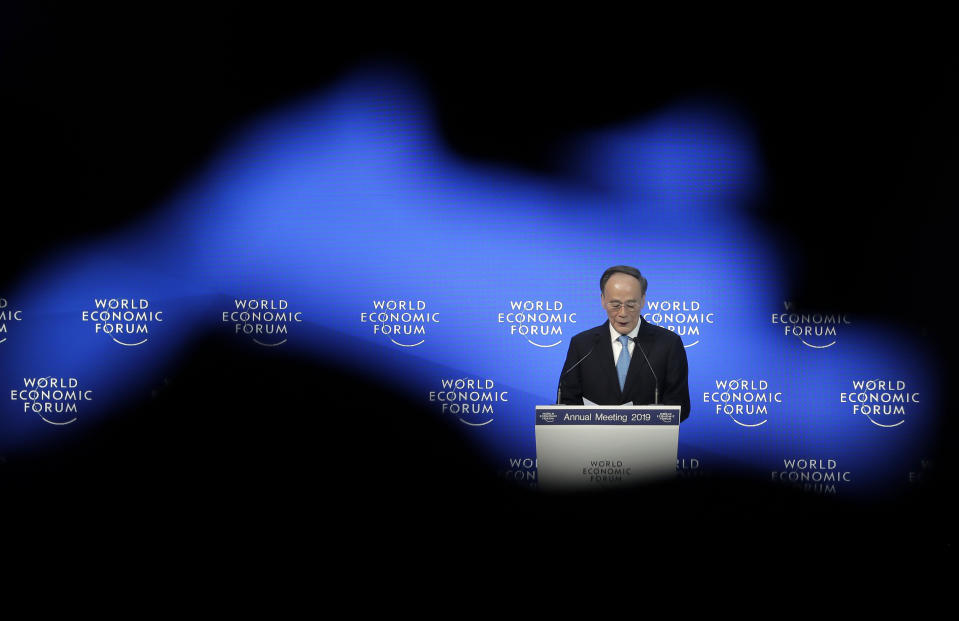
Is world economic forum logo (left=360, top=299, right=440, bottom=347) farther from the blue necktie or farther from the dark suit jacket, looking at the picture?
the blue necktie

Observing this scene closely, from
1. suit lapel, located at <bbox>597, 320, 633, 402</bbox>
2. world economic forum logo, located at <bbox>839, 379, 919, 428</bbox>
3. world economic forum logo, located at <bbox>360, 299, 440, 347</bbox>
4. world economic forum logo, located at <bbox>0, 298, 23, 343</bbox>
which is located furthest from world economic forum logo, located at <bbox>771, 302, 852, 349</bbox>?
world economic forum logo, located at <bbox>0, 298, 23, 343</bbox>

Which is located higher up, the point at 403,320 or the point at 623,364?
the point at 403,320

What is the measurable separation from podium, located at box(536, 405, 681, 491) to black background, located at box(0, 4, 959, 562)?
190 mm

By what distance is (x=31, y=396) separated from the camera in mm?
3359

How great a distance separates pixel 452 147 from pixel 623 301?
2.84 ft

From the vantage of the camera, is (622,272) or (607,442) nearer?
(607,442)

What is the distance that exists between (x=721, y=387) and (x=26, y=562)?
106 inches

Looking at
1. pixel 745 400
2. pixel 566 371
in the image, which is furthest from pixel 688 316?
pixel 566 371

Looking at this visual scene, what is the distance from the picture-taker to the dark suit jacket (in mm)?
3262

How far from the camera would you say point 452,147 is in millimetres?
3344

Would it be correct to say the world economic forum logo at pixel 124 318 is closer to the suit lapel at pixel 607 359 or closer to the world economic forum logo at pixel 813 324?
the suit lapel at pixel 607 359

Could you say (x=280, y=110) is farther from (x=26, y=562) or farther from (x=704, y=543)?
(x=704, y=543)

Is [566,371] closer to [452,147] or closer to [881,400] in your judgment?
[452,147]

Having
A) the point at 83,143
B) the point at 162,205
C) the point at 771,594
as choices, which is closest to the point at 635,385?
the point at 771,594
